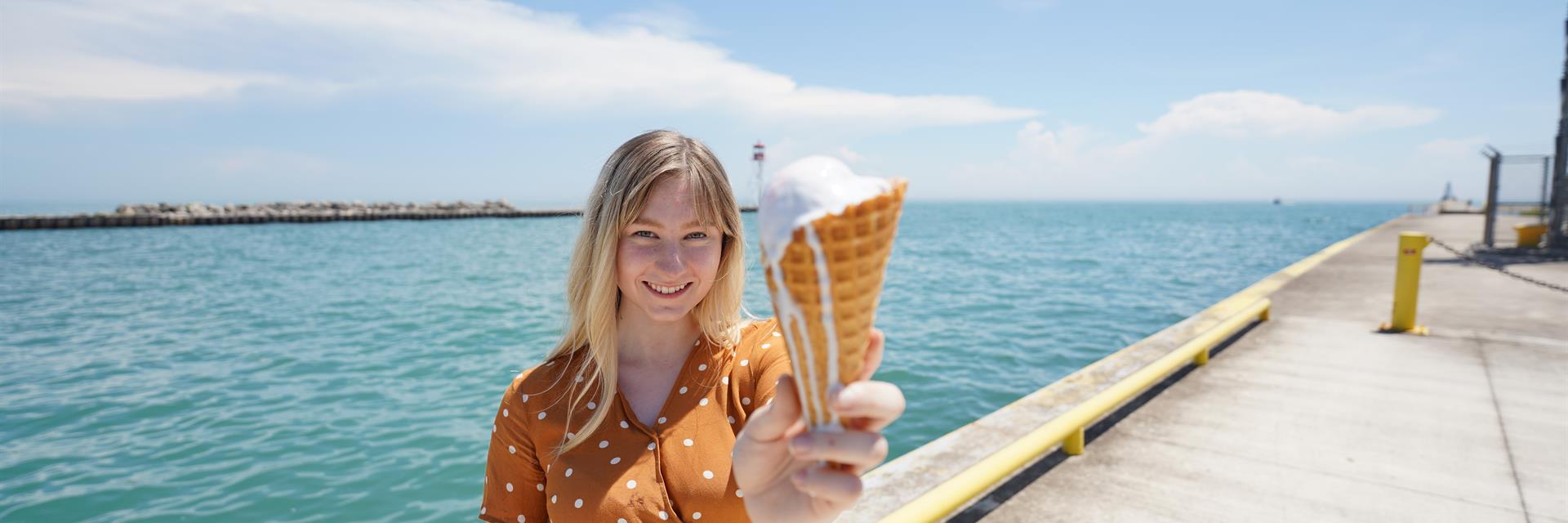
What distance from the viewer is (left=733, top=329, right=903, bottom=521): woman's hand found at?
1.06 meters

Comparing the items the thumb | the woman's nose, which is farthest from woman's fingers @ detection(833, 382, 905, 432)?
the woman's nose

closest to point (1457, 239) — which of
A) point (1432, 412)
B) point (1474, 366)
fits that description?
point (1474, 366)

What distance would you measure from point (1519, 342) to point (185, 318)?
2198cm

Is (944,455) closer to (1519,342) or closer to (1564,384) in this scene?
(1564,384)

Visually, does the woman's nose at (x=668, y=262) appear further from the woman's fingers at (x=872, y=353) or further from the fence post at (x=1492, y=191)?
the fence post at (x=1492, y=191)

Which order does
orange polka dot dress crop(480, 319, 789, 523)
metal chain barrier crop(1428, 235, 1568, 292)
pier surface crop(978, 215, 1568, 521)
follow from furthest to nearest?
metal chain barrier crop(1428, 235, 1568, 292) < pier surface crop(978, 215, 1568, 521) < orange polka dot dress crop(480, 319, 789, 523)

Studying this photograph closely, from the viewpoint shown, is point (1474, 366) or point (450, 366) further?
point (450, 366)

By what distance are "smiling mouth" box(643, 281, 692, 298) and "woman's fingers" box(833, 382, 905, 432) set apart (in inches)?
36.6

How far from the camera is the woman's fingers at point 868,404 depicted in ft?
3.42

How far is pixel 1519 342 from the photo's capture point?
734 centimetres

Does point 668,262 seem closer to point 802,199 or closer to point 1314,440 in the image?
point 802,199

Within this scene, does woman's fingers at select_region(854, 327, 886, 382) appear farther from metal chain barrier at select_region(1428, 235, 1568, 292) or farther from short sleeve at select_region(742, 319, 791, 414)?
metal chain barrier at select_region(1428, 235, 1568, 292)

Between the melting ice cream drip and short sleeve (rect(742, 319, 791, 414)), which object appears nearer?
the melting ice cream drip

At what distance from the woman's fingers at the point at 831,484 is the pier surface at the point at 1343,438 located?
310cm
